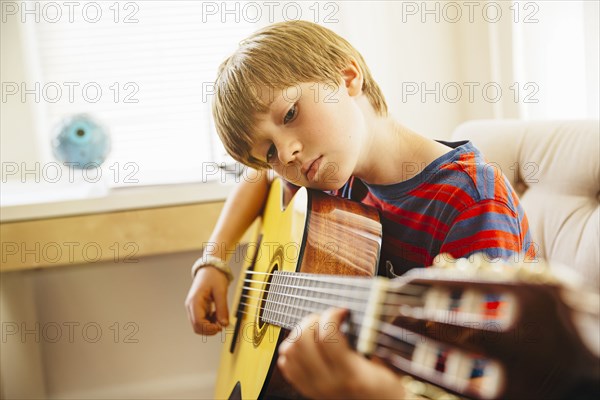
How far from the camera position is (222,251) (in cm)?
131

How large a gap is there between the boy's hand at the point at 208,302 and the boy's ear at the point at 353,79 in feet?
1.66

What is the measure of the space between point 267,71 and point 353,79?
155mm

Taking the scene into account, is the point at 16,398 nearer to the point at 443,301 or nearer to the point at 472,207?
the point at 472,207

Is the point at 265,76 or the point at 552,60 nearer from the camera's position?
the point at 265,76

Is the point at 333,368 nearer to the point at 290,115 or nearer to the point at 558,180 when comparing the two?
the point at 290,115

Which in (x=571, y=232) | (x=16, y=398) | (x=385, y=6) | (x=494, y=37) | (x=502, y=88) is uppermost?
(x=385, y=6)

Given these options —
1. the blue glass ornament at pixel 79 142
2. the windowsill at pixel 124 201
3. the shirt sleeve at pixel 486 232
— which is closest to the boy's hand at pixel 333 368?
the shirt sleeve at pixel 486 232

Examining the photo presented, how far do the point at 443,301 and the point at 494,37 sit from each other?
1440mm

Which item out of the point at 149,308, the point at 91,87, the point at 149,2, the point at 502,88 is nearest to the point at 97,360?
the point at 149,308

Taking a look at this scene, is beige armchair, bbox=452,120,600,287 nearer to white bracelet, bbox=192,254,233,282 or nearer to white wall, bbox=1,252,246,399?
white bracelet, bbox=192,254,233,282

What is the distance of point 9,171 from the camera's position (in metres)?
1.92

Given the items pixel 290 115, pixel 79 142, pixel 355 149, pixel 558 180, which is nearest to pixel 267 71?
pixel 290 115

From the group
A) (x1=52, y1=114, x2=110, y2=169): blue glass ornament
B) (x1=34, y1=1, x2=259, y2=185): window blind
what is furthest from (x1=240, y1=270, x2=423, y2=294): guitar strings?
(x1=34, y1=1, x2=259, y2=185): window blind

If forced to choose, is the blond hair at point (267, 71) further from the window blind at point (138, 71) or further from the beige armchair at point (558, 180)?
the window blind at point (138, 71)
